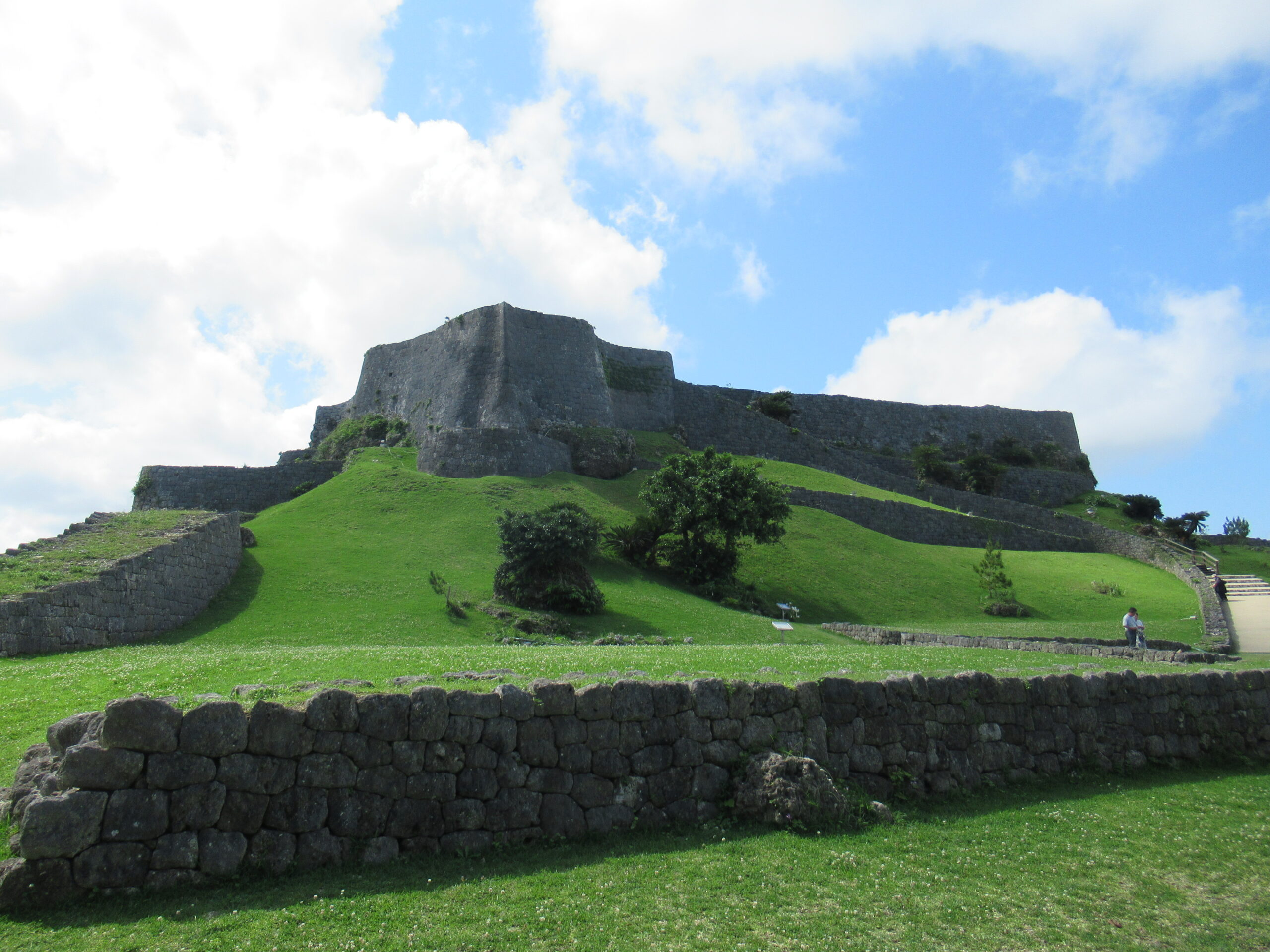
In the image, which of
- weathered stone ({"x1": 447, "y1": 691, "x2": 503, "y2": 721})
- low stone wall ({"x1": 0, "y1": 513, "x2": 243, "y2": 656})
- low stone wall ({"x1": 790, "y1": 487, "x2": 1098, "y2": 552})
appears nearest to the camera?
weathered stone ({"x1": 447, "y1": 691, "x2": 503, "y2": 721})

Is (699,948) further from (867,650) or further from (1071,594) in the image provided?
(1071,594)

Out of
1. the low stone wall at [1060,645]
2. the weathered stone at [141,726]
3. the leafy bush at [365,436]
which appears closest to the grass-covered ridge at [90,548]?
the weathered stone at [141,726]

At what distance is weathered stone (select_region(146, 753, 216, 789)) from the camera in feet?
22.3

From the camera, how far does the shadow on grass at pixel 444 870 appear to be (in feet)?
21.0

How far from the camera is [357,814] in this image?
749cm

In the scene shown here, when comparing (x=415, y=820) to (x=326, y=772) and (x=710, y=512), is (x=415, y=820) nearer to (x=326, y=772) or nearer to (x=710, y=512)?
(x=326, y=772)

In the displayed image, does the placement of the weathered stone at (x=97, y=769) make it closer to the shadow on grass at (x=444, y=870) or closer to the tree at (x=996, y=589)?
the shadow on grass at (x=444, y=870)

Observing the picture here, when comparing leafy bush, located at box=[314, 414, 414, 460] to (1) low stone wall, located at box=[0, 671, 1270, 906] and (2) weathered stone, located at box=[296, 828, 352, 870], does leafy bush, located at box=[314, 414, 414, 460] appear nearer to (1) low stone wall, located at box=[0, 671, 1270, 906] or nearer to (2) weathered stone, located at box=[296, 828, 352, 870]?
(1) low stone wall, located at box=[0, 671, 1270, 906]

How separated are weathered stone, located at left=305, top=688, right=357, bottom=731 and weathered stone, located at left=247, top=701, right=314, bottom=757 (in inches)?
2.7

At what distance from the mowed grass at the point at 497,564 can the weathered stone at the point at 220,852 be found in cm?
1476

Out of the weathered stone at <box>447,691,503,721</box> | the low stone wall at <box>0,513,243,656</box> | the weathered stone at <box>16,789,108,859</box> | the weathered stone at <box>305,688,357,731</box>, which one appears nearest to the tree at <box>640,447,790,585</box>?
the low stone wall at <box>0,513,243,656</box>

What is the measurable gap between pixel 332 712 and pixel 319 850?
1170 mm

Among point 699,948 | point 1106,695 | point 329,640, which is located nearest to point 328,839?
point 699,948

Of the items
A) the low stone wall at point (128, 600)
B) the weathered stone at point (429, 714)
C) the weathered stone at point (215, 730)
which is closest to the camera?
the weathered stone at point (215, 730)
